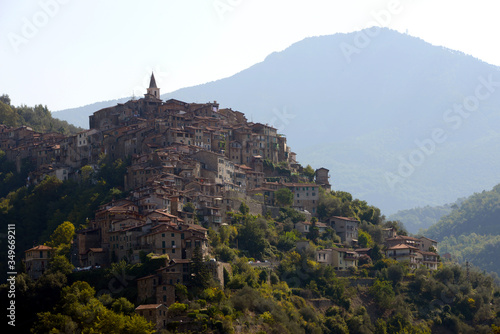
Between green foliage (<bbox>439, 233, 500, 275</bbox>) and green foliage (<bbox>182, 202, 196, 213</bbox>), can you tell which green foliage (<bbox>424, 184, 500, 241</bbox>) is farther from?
green foliage (<bbox>182, 202, 196, 213</bbox>)

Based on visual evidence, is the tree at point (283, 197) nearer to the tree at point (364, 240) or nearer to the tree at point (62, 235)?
the tree at point (364, 240)

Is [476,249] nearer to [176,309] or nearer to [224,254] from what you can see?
[224,254]

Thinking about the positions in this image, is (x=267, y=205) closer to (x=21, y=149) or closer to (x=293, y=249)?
(x=293, y=249)

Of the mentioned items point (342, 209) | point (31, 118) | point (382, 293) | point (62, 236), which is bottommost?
point (382, 293)

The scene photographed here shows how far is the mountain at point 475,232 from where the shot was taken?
161125 mm

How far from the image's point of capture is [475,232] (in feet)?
590

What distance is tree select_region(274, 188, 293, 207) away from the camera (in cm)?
9206

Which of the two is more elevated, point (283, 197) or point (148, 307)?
point (283, 197)

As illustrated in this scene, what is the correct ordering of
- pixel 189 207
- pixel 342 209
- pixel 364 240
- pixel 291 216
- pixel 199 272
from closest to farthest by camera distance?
1. pixel 199 272
2. pixel 189 207
3. pixel 291 216
4. pixel 364 240
5. pixel 342 209

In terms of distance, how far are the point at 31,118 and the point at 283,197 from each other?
165 feet

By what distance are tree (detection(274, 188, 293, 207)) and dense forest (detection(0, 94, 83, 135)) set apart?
41.5 meters

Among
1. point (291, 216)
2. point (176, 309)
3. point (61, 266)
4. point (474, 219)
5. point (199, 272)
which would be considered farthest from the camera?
point (474, 219)

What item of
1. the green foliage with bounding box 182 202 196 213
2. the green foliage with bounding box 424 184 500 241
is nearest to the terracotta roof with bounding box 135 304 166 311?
the green foliage with bounding box 182 202 196 213

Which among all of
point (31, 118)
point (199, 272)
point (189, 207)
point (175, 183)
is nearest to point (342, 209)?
point (175, 183)
